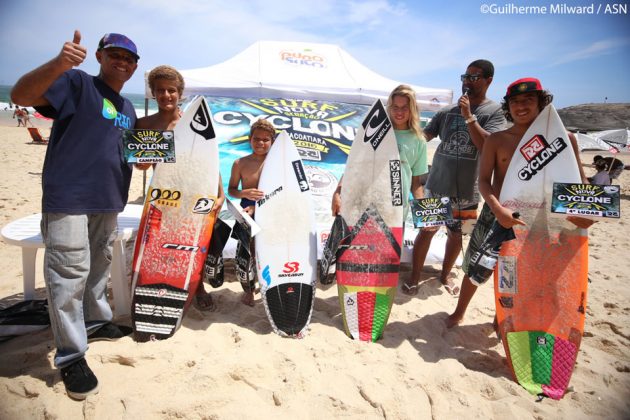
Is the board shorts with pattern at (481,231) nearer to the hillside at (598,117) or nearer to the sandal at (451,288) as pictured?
the sandal at (451,288)

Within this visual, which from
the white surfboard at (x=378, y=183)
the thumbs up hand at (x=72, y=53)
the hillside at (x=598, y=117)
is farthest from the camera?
the hillside at (x=598, y=117)

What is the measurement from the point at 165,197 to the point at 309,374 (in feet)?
5.11

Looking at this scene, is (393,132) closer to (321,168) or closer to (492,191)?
(492,191)

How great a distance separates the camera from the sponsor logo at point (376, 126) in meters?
2.67

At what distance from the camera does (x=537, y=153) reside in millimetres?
2211

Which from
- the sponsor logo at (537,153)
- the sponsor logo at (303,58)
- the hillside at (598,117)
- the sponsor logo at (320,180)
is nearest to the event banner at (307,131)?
the sponsor logo at (320,180)

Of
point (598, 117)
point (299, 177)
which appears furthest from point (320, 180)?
point (598, 117)

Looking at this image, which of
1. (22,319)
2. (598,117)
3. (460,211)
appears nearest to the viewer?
(22,319)

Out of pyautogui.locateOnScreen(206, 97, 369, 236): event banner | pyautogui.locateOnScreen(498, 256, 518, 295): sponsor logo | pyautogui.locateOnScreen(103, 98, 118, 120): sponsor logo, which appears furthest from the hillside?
pyautogui.locateOnScreen(103, 98, 118, 120): sponsor logo

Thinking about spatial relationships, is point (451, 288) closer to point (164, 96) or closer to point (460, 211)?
point (460, 211)

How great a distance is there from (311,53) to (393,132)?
18.5ft

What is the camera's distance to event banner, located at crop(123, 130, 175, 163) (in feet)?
6.19

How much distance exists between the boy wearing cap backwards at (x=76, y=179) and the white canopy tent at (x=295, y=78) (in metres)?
4.08

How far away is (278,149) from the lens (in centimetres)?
279
